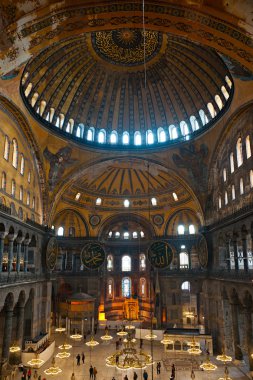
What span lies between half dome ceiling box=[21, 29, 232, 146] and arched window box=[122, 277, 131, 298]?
50.0 feet

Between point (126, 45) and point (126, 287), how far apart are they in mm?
23248

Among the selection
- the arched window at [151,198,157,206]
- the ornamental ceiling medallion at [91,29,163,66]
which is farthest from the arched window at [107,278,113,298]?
the ornamental ceiling medallion at [91,29,163,66]

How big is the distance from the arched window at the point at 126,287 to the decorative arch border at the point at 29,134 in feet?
43.1

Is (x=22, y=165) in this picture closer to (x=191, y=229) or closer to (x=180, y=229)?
(x=180, y=229)

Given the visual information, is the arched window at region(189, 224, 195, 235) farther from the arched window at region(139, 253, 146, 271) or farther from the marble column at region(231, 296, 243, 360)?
the marble column at region(231, 296, 243, 360)

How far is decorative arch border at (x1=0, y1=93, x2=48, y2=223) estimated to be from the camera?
1792cm

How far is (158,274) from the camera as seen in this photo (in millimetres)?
30266

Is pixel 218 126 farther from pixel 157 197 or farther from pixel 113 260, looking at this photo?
pixel 113 260

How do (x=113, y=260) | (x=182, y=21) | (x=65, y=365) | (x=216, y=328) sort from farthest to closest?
(x=113, y=260)
(x=216, y=328)
(x=65, y=365)
(x=182, y=21)

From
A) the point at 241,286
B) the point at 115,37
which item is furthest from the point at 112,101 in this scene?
the point at 241,286

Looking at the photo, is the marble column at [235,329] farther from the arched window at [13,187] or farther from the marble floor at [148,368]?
the arched window at [13,187]

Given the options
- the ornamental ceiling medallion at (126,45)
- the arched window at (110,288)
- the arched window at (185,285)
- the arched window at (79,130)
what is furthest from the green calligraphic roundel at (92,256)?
the arched window at (110,288)

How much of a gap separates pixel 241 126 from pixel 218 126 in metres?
2.56

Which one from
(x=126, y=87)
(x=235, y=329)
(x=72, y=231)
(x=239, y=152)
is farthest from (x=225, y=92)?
(x=72, y=231)
